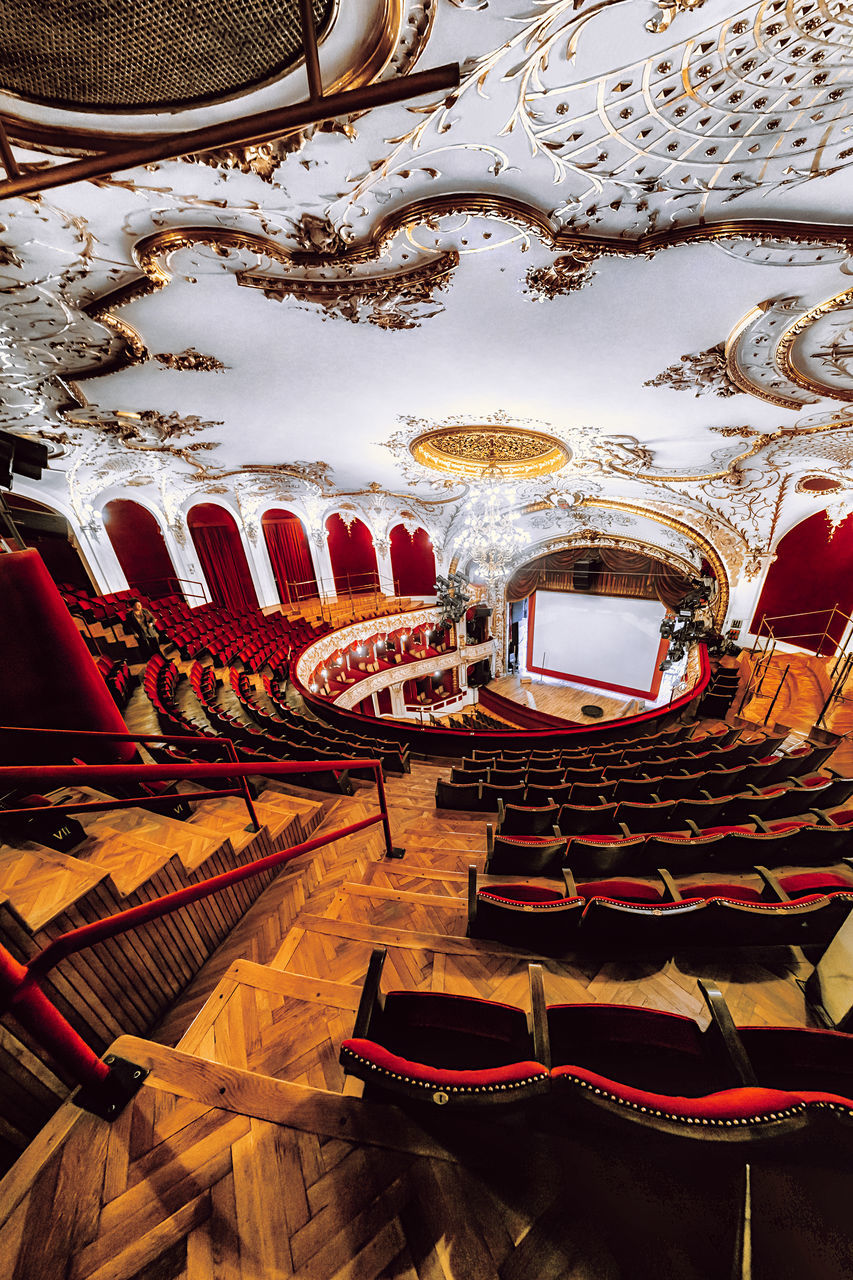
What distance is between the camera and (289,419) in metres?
5.21

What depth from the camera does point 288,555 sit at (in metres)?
12.6

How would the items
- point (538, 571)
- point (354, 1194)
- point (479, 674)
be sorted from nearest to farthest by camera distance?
point (354, 1194) < point (538, 571) < point (479, 674)

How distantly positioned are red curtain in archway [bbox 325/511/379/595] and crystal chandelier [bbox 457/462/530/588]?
370 cm

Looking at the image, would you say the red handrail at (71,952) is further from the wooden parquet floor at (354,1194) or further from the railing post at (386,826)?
the railing post at (386,826)

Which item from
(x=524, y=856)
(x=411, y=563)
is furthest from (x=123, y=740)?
(x=411, y=563)

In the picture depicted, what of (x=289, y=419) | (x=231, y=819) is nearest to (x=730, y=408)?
(x=289, y=419)

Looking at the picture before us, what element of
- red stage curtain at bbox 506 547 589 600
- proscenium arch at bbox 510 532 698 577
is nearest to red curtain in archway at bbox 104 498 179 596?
red stage curtain at bbox 506 547 589 600

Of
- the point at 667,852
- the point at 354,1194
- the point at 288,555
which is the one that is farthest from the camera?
the point at 288,555

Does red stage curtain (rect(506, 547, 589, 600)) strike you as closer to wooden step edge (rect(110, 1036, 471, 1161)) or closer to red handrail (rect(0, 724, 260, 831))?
red handrail (rect(0, 724, 260, 831))

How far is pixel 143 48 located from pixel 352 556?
11.8m

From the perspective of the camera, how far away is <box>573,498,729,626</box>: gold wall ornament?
7625 mm

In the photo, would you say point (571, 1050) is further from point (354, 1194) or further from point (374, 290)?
point (374, 290)

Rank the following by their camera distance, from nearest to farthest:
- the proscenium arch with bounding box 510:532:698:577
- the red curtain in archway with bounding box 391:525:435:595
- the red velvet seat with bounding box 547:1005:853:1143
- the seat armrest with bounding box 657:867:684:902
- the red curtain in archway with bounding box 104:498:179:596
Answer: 1. the red velvet seat with bounding box 547:1005:853:1143
2. the seat armrest with bounding box 657:867:684:902
3. the proscenium arch with bounding box 510:532:698:577
4. the red curtain in archway with bounding box 104:498:179:596
5. the red curtain in archway with bounding box 391:525:435:595

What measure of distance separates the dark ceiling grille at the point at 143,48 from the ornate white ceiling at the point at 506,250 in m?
0.09
